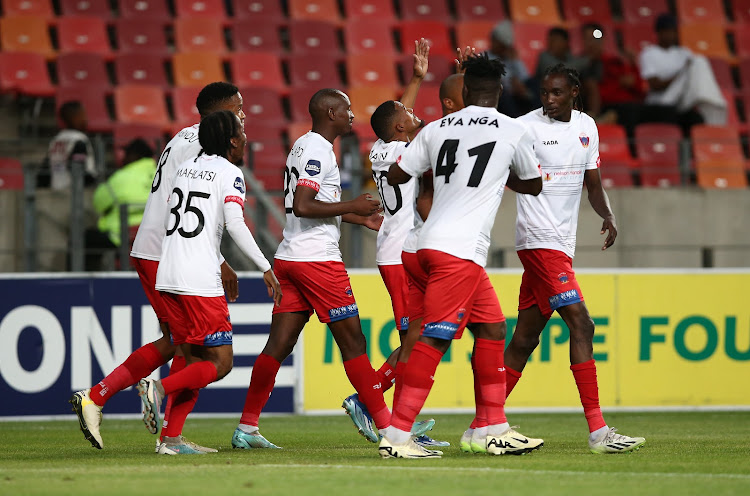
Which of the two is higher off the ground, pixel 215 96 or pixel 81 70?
pixel 81 70

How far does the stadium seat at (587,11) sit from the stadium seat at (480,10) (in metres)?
1.02

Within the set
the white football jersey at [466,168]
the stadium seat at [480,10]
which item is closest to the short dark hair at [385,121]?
the white football jersey at [466,168]

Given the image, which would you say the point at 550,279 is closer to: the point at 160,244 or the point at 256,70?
the point at 160,244

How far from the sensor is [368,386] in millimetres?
7422

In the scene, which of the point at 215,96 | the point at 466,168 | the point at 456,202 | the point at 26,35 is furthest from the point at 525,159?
the point at 26,35

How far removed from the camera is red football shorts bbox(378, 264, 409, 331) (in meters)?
7.75

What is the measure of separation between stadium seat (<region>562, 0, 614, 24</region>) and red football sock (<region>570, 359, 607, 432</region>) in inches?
451

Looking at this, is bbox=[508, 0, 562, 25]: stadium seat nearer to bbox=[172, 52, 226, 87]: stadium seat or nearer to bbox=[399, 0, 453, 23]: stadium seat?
bbox=[399, 0, 453, 23]: stadium seat

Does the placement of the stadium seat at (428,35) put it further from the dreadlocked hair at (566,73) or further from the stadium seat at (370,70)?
the dreadlocked hair at (566,73)

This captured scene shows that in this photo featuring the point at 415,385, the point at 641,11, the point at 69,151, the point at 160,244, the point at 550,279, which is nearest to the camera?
the point at 415,385

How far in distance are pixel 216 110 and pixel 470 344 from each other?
4386mm

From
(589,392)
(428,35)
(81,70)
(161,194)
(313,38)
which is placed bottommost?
(589,392)

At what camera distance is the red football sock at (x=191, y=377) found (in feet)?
22.6

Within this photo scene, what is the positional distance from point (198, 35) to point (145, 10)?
0.82 metres
